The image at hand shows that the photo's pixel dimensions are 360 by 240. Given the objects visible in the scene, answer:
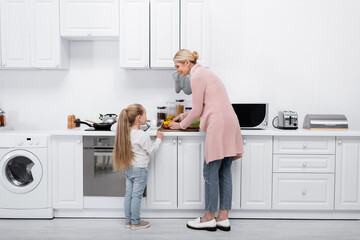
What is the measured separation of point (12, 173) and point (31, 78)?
42.7 inches

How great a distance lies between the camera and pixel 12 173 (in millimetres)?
Result: 2984

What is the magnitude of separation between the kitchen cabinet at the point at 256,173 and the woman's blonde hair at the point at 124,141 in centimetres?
101

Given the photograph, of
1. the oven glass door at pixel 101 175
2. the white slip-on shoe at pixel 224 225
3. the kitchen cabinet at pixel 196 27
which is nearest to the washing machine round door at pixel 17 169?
the oven glass door at pixel 101 175

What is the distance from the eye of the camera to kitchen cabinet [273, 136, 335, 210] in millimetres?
2889

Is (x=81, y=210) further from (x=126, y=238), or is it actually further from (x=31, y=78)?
(x=31, y=78)

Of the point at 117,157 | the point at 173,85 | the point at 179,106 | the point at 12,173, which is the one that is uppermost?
the point at 173,85

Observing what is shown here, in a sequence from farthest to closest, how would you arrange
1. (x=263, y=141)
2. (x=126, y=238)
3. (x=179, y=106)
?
(x=179, y=106)
(x=263, y=141)
(x=126, y=238)

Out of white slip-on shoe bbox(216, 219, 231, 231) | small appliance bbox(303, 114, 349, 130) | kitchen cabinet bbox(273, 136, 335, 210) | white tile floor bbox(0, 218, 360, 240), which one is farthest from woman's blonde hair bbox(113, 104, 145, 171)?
small appliance bbox(303, 114, 349, 130)

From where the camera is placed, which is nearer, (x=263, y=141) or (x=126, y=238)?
(x=126, y=238)

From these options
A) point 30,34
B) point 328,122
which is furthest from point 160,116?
point 328,122

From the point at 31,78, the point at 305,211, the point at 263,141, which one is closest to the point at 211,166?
the point at 263,141

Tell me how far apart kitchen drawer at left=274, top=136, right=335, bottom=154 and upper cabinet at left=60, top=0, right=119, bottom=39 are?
6.08 ft

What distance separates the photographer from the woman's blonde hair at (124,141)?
2553 mm

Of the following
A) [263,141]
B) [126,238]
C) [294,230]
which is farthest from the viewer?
[263,141]
